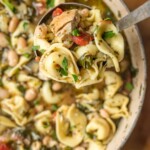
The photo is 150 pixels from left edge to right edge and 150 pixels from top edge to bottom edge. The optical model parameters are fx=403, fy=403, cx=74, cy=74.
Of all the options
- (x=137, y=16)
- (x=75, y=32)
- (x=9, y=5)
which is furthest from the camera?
(x=9, y=5)

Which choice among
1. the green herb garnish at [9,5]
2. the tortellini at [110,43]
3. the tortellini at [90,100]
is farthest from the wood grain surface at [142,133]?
the green herb garnish at [9,5]

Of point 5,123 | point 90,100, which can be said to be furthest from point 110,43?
point 5,123

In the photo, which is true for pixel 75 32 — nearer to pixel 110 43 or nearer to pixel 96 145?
pixel 110 43

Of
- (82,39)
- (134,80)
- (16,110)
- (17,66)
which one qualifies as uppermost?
(82,39)

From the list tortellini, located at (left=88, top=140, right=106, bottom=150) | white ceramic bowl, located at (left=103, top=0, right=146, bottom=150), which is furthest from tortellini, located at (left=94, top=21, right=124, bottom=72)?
tortellini, located at (left=88, top=140, right=106, bottom=150)

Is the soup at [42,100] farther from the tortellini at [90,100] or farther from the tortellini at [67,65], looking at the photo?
the tortellini at [67,65]

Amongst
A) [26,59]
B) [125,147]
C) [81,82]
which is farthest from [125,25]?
[125,147]

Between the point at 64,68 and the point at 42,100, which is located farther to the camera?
the point at 42,100

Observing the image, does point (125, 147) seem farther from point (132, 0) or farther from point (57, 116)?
point (132, 0)
